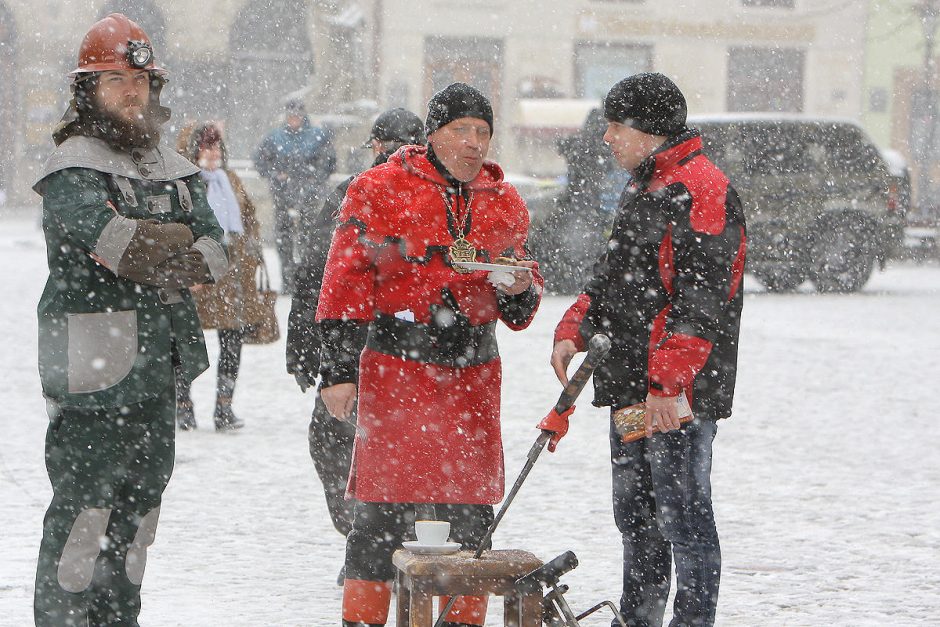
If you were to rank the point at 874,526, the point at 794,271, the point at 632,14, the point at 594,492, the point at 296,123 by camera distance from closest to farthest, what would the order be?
the point at 874,526 < the point at 594,492 < the point at 296,123 < the point at 794,271 < the point at 632,14

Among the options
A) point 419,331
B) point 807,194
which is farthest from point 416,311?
point 807,194

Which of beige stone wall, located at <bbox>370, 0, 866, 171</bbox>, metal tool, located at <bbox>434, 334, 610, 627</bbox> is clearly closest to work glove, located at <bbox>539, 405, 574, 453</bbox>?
metal tool, located at <bbox>434, 334, 610, 627</bbox>

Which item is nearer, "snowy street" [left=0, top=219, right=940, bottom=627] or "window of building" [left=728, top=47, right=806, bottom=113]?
"snowy street" [left=0, top=219, right=940, bottom=627]

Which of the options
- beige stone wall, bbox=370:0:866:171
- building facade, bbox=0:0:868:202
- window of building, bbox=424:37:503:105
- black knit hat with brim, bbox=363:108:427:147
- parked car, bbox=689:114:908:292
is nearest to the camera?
black knit hat with brim, bbox=363:108:427:147

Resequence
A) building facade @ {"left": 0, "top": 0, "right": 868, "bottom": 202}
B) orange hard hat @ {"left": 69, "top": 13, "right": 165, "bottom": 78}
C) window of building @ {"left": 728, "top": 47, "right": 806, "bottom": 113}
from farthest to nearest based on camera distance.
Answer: window of building @ {"left": 728, "top": 47, "right": 806, "bottom": 113}, building facade @ {"left": 0, "top": 0, "right": 868, "bottom": 202}, orange hard hat @ {"left": 69, "top": 13, "right": 165, "bottom": 78}

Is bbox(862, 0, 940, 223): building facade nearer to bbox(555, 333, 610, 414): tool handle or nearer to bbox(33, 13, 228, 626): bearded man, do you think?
bbox(555, 333, 610, 414): tool handle

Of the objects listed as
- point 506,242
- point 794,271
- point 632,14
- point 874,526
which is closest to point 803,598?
point 874,526

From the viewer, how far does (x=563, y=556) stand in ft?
11.6

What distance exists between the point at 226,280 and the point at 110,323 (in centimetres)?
470

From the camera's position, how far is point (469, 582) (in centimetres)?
368

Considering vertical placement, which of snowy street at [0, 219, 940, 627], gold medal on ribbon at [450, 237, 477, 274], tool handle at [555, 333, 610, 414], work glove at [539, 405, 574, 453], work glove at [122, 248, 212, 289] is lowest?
snowy street at [0, 219, 940, 627]

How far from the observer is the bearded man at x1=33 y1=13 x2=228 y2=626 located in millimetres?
3852

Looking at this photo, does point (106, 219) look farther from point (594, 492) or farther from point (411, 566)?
point (594, 492)

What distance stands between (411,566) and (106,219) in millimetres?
1114
